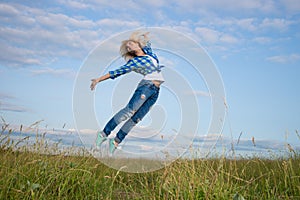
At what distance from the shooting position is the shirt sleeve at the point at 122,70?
4730 millimetres

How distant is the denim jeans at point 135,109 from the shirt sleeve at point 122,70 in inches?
9.6

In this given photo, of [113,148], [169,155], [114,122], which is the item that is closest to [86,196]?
[113,148]

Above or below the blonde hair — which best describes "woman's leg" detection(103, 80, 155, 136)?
below

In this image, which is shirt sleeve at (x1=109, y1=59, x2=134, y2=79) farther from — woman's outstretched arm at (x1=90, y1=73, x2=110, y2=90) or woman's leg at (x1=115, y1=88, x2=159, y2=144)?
woman's leg at (x1=115, y1=88, x2=159, y2=144)

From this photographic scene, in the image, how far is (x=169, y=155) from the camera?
5.50m

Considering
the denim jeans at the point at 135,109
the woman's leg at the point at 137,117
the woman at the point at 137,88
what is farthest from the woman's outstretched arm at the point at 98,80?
the woman's leg at the point at 137,117

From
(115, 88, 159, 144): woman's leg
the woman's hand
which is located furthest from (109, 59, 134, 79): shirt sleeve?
(115, 88, 159, 144): woman's leg

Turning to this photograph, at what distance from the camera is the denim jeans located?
184 inches

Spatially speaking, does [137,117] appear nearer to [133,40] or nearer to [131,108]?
[131,108]

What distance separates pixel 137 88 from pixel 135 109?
11.1 inches

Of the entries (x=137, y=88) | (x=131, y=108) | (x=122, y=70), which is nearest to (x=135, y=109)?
(x=131, y=108)

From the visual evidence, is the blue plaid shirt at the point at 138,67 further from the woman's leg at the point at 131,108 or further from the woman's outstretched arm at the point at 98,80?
the woman's leg at the point at 131,108

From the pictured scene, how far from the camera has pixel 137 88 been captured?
4770 millimetres

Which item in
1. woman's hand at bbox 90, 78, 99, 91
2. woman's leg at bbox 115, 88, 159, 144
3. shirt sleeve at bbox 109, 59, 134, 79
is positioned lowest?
woman's leg at bbox 115, 88, 159, 144
